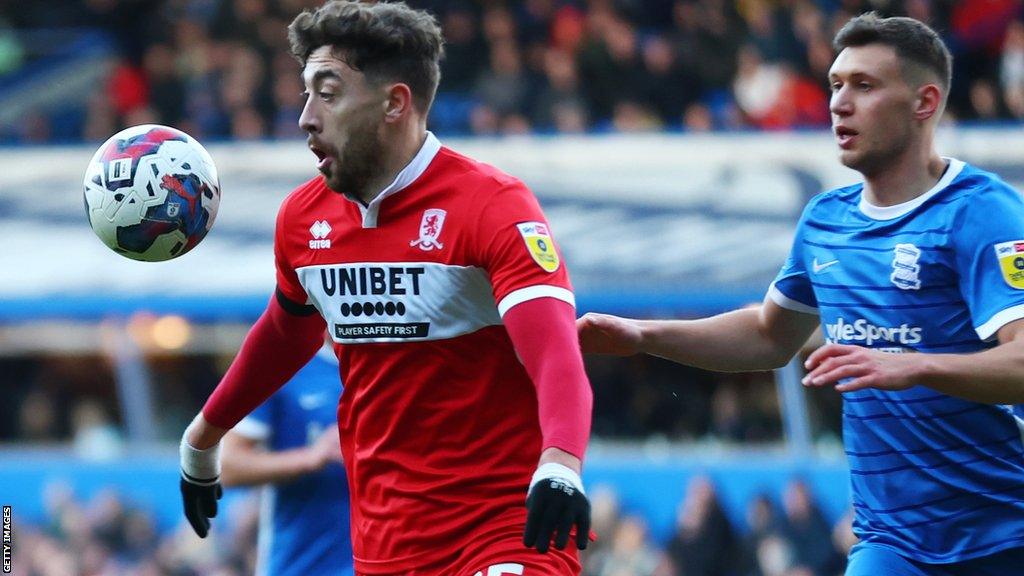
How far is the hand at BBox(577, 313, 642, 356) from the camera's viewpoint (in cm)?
540

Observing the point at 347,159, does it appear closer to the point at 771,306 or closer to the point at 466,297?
the point at 466,297

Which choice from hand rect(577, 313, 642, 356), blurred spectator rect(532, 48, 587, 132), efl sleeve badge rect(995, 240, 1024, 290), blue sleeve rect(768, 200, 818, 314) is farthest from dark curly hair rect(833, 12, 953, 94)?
blurred spectator rect(532, 48, 587, 132)

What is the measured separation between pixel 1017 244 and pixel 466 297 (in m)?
1.57

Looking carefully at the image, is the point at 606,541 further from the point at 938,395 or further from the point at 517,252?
the point at 517,252

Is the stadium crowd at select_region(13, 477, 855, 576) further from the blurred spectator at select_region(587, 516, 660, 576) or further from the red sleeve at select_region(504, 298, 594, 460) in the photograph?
the red sleeve at select_region(504, 298, 594, 460)

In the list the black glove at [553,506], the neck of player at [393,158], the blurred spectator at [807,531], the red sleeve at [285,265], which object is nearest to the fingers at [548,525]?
the black glove at [553,506]

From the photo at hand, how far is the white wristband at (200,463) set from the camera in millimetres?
5641

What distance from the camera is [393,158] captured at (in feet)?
16.4

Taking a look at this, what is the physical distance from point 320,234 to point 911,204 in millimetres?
1782

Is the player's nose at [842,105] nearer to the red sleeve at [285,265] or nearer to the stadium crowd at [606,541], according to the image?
the red sleeve at [285,265]

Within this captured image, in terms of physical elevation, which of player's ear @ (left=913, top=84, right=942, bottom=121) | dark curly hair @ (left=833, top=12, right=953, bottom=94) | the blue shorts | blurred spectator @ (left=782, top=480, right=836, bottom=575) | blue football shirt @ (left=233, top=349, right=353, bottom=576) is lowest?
blurred spectator @ (left=782, top=480, right=836, bottom=575)

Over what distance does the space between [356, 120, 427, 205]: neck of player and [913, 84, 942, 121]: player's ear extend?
1536mm

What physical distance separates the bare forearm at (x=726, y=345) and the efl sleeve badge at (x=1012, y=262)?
113 centimetres

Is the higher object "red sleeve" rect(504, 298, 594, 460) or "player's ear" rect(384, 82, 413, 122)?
"player's ear" rect(384, 82, 413, 122)
